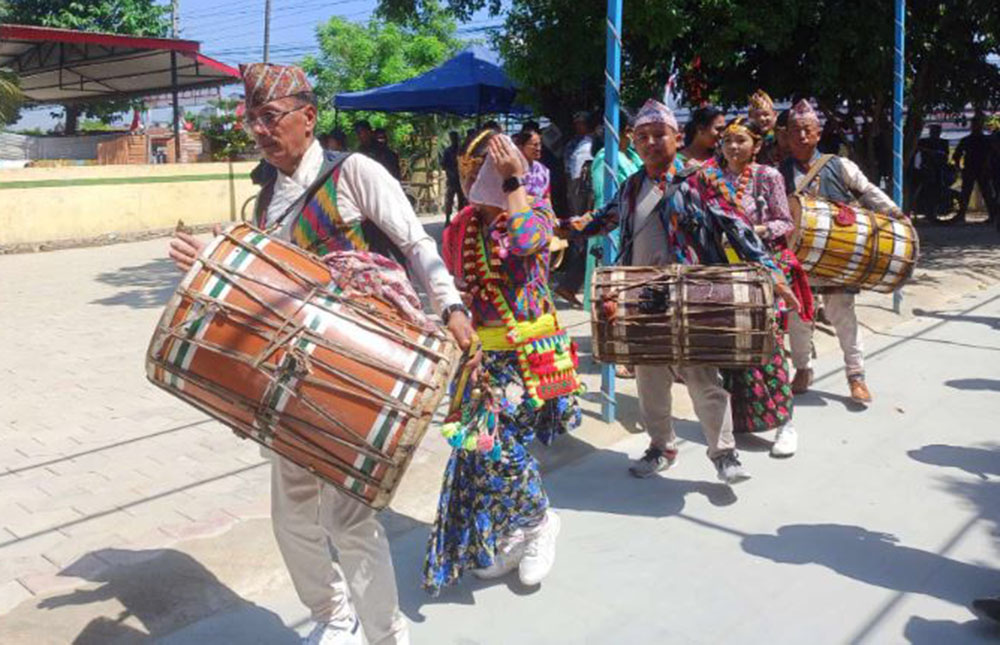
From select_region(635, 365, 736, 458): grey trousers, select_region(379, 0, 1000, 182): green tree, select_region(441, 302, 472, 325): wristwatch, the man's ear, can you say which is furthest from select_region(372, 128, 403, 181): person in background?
select_region(441, 302, 472, 325): wristwatch

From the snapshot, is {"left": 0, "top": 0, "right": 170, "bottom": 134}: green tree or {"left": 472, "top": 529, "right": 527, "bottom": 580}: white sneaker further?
{"left": 0, "top": 0, "right": 170, "bottom": 134}: green tree

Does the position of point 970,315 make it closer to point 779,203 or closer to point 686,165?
point 779,203

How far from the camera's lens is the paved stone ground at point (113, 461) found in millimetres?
3592

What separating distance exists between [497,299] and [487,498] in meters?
0.72

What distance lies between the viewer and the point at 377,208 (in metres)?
2.79

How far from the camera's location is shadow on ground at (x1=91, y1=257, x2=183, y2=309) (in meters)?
9.41

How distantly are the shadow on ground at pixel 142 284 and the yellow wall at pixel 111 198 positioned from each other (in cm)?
290

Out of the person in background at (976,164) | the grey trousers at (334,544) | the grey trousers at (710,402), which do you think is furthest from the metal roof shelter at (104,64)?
the grey trousers at (334,544)

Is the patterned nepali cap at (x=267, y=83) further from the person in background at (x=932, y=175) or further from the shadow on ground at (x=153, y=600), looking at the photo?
the person in background at (x=932, y=175)

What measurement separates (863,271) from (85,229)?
42.3 feet

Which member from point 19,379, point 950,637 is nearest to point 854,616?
point 950,637

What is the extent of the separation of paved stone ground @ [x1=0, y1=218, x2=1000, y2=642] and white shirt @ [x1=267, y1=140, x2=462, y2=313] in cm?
144

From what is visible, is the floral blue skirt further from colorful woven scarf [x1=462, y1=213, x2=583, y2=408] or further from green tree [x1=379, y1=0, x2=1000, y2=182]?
green tree [x1=379, y1=0, x2=1000, y2=182]

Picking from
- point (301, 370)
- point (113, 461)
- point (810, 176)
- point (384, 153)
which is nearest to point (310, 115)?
point (301, 370)
